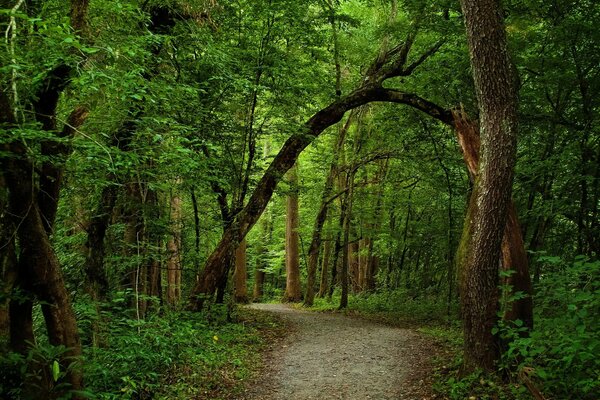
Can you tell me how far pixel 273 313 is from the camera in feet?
43.2

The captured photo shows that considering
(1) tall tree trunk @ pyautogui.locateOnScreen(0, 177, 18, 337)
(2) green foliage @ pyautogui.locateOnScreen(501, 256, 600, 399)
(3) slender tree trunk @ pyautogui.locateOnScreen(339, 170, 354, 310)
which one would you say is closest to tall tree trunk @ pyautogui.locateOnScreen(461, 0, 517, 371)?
(2) green foliage @ pyautogui.locateOnScreen(501, 256, 600, 399)

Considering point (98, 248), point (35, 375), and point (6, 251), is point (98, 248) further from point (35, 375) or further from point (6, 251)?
point (35, 375)

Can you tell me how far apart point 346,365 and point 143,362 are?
11.2ft

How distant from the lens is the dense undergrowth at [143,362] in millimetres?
4320

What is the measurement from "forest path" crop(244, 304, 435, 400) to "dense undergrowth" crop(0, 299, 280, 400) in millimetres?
529

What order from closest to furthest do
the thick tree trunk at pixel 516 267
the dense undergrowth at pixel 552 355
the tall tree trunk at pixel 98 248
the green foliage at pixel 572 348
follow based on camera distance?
the green foliage at pixel 572 348
the dense undergrowth at pixel 552 355
the thick tree trunk at pixel 516 267
the tall tree trunk at pixel 98 248

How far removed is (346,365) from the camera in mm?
7574

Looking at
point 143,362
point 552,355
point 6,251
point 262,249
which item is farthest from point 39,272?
point 262,249

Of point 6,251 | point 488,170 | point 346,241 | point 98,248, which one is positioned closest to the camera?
point 6,251

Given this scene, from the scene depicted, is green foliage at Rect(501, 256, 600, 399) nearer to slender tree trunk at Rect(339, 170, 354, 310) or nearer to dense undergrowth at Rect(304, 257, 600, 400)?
dense undergrowth at Rect(304, 257, 600, 400)

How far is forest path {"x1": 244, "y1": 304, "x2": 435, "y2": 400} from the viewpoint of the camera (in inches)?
247

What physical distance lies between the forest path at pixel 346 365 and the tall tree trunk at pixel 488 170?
3.81ft

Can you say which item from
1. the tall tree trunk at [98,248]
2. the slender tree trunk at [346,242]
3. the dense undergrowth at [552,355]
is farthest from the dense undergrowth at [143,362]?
the slender tree trunk at [346,242]

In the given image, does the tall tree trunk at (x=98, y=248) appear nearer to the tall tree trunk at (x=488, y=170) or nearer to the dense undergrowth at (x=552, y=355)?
the dense undergrowth at (x=552, y=355)
